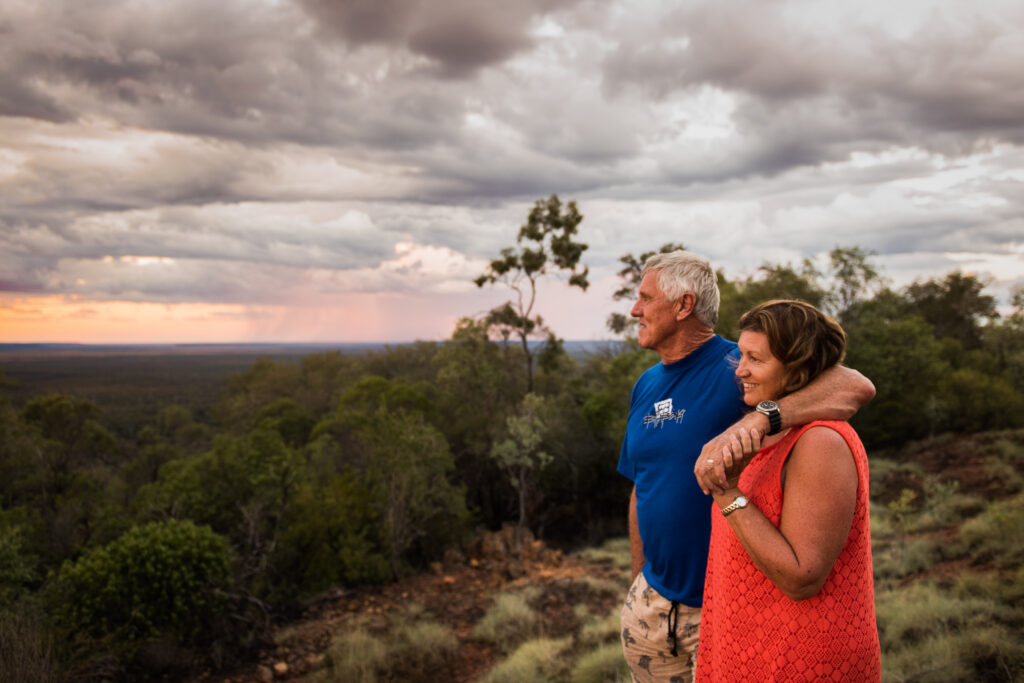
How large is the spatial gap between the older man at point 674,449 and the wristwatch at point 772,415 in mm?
590

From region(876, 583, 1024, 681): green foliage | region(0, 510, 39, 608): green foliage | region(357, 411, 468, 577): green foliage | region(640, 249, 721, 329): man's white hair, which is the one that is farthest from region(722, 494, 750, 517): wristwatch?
region(357, 411, 468, 577): green foliage

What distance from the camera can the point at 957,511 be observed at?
10.8m

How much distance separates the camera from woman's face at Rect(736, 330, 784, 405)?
5.46 feet

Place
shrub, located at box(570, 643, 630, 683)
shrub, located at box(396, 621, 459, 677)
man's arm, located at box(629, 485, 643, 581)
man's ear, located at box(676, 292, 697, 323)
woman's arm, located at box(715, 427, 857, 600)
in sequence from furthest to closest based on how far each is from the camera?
1. shrub, located at box(396, 621, 459, 677)
2. shrub, located at box(570, 643, 630, 683)
3. man's arm, located at box(629, 485, 643, 581)
4. man's ear, located at box(676, 292, 697, 323)
5. woman's arm, located at box(715, 427, 857, 600)

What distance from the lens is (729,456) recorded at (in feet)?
5.16

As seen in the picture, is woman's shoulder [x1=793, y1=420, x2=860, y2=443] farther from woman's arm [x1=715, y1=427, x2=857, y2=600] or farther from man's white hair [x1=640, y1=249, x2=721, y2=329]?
man's white hair [x1=640, y1=249, x2=721, y2=329]

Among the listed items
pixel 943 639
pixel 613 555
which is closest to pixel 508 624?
pixel 943 639

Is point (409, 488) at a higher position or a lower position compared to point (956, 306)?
lower

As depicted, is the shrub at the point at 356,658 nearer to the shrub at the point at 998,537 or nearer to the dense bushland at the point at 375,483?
the dense bushland at the point at 375,483

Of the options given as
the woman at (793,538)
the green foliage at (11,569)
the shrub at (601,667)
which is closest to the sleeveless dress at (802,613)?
the woman at (793,538)

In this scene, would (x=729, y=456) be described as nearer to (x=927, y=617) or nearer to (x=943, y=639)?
(x=943, y=639)

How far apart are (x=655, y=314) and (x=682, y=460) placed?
0.61m

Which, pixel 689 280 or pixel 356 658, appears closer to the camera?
pixel 689 280

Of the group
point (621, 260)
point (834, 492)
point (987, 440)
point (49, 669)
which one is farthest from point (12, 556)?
point (987, 440)
